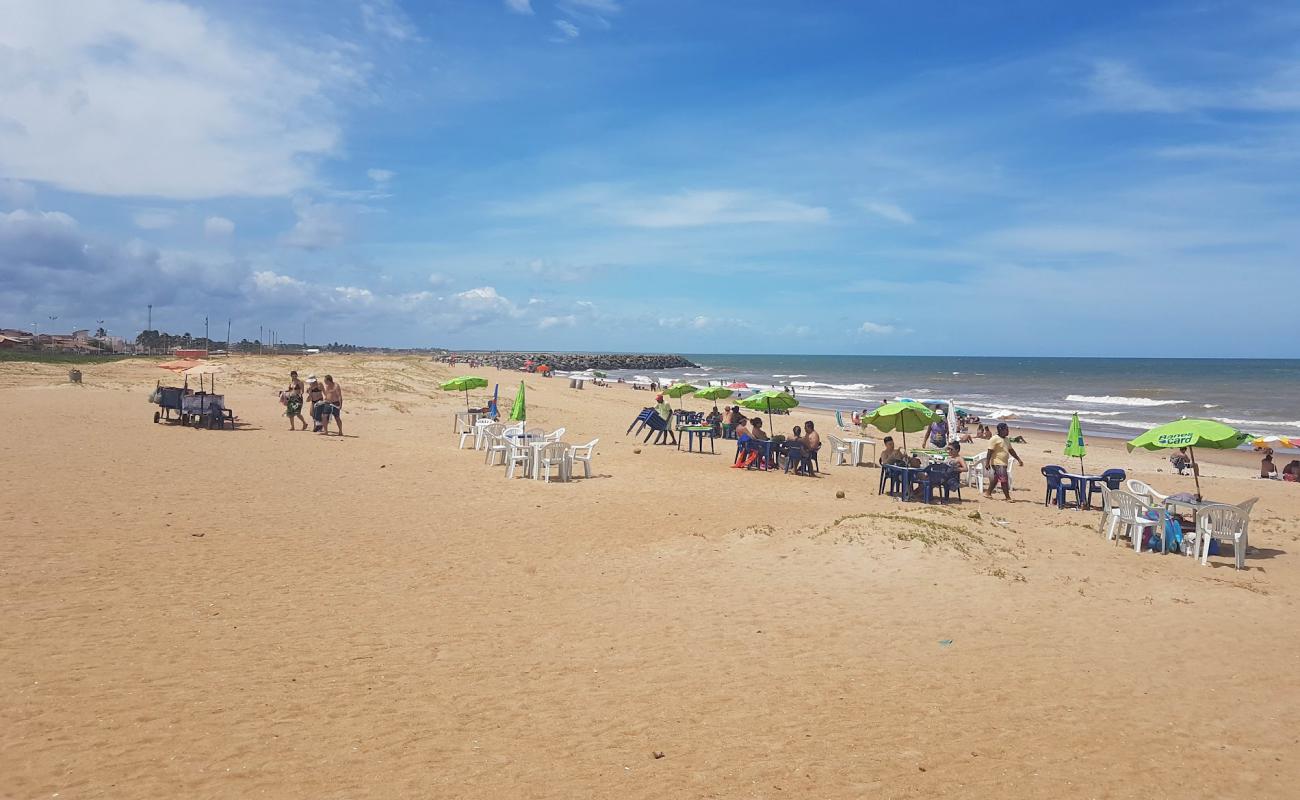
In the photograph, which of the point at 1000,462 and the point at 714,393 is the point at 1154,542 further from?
the point at 714,393

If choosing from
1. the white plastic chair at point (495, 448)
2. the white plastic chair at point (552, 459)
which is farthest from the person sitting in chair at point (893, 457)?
the white plastic chair at point (495, 448)

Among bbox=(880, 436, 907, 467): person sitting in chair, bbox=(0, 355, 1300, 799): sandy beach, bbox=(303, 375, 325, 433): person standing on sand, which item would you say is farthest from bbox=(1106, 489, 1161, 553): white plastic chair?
bbox=(303, 375, 325, 433): person standing on sand

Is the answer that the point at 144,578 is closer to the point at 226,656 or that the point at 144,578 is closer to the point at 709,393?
the point at 226,656

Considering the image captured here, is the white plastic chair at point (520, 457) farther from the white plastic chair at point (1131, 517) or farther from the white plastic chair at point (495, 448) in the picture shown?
the white plastic chair at point (1131, 517)

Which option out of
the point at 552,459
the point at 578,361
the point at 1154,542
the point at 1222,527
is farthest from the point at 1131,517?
the point at 578,361

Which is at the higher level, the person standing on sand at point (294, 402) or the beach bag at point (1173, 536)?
the person standing on sand at point (294, 402)

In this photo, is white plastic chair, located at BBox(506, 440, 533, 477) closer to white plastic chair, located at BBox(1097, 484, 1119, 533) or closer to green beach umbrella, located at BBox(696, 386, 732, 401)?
white plastic chair, located at BBox(1097, 484, 1119, 533)

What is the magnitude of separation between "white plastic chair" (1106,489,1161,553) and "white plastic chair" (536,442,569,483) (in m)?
8.37

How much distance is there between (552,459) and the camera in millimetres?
14055

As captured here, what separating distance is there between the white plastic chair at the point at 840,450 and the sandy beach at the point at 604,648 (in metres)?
6.44

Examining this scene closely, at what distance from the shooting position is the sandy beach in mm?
4223

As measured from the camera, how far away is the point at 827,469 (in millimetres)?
17312

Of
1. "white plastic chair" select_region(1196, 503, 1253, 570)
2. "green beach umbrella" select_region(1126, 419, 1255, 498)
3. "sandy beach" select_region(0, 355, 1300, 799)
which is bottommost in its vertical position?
"sandy beach" select_region(0, 355, 1300, 799)

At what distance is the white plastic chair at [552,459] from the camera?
1376 cm
